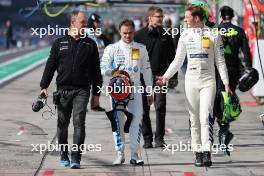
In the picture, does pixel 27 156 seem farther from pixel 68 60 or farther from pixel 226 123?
pixel 226 123

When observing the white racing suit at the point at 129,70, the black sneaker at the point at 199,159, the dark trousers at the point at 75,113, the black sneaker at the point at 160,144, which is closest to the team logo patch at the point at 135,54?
the white racing suit at the point at 129,70

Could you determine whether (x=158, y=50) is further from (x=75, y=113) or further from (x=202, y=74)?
(x=75, y=113)

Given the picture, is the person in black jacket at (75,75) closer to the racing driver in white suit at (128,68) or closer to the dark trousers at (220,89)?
the racing driver in white suit at (128,68)

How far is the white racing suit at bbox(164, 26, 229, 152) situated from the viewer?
32.5 ft

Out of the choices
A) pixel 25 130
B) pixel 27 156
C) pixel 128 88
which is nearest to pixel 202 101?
pixel 128 88

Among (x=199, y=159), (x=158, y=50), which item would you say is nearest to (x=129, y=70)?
(x=199, y=159)

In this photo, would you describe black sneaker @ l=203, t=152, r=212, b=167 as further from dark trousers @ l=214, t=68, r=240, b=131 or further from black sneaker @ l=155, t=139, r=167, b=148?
black sneaker @ l=155, t=139, r=167, b=148

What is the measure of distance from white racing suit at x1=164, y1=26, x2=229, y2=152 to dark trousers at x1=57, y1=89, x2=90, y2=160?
50.8 inches

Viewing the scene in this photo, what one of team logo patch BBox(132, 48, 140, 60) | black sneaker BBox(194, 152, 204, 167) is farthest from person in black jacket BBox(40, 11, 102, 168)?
black sneaker BBox(194, 152, 204, 167)

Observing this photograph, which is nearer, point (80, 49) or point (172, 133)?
point (80, 49)

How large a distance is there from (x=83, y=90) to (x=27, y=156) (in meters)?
1.42

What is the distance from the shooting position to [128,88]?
9.84 meters

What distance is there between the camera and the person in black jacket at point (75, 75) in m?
9.77

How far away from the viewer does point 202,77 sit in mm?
9930
